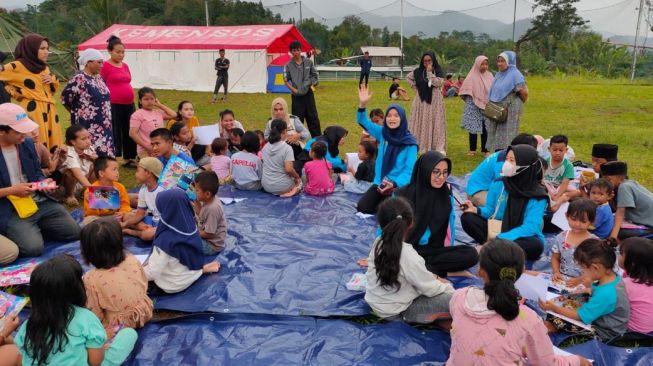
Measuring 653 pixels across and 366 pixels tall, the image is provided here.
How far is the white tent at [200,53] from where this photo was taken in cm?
1845

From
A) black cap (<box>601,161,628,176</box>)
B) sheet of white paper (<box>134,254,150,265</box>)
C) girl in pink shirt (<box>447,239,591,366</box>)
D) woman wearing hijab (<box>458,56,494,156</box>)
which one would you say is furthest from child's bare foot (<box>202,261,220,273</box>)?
woman wearing hijab (<box>458,56,494,156</box>)

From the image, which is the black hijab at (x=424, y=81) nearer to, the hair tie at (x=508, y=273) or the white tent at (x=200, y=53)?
the hair tie at (x=508, y=273)

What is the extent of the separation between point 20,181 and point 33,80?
1.71m

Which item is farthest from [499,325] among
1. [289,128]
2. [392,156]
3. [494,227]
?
[289,128]

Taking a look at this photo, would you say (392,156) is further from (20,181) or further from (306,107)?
(20,181)

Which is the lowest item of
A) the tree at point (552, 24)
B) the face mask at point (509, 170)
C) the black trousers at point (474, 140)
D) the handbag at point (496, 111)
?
the black trousers at point (474, 140)

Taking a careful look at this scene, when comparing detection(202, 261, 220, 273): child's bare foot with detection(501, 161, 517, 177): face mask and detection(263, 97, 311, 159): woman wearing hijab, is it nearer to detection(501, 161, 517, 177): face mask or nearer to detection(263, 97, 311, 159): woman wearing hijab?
detection(501, 161, 517, 177): face mask

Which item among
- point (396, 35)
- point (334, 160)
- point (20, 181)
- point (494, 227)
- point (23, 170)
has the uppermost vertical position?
point (396, 35)

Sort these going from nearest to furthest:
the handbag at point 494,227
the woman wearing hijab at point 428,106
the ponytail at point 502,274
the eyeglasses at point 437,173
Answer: the ponytail at point 502,274, the eyeglasses at point 437,173, the handbag at point 494,227, the woman wearing hijab at point 428,106

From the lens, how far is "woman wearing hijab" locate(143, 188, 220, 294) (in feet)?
12.5

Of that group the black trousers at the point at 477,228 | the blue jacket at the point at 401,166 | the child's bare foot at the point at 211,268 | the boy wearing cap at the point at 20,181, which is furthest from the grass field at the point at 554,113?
the child's bare foot at the point at 211,268

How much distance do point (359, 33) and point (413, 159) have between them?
32603 mm

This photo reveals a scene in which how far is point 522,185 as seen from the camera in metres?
4.33

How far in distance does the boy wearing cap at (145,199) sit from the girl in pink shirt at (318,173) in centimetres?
200
